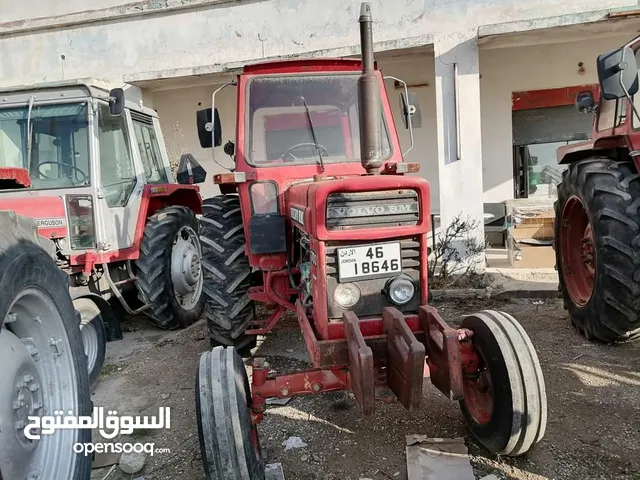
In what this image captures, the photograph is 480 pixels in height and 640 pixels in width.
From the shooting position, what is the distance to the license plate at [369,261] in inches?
94.4

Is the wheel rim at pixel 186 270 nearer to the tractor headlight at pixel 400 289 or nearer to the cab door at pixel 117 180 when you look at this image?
the cab door at pixel 117 180

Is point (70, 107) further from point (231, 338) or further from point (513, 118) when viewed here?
point (513, 118)

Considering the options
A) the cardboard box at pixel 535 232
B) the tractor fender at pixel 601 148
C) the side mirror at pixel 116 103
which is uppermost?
the side mirror at pixel 116 103

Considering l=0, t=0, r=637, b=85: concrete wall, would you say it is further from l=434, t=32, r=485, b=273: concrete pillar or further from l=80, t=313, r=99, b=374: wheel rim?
l=80, t=313, r=99, b=374: wheel rim

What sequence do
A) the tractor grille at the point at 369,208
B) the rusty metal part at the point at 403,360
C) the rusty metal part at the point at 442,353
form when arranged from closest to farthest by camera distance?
1. the rusty metal part at the point at 403,360
2. the rusty metal part at the point at 442,353
3. the tractor grille at the point at 369,208

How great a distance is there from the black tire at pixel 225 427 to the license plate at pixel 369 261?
2.31 feet

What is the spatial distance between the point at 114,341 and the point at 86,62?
17.0 feet

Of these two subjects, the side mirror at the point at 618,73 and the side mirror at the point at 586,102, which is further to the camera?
the side mirror at the point at 586,102

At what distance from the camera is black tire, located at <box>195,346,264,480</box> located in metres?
2.12

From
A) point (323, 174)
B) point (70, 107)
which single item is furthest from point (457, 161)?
point (70, 107)

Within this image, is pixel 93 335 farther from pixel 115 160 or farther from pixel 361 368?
pixel 361 368

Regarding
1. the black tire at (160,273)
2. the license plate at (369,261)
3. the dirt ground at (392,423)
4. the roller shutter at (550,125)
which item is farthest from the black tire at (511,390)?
the roller shutter at (550,125)

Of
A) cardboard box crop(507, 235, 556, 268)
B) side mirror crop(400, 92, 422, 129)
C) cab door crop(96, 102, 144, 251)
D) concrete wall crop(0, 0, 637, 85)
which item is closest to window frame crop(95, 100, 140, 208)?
cab door crop(96, 102, 144, 251)

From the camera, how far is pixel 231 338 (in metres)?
Result: 3.81
